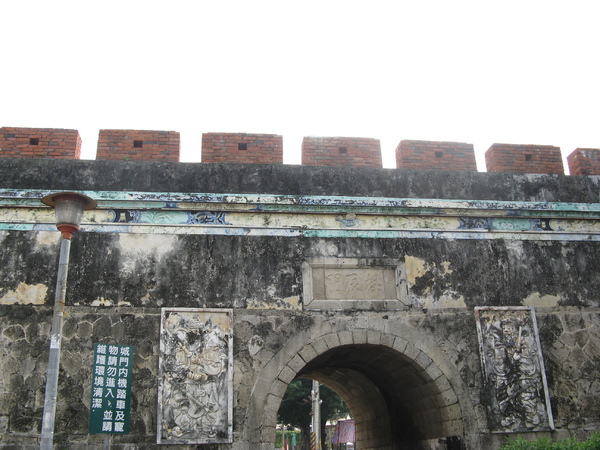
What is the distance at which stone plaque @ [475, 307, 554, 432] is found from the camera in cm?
654

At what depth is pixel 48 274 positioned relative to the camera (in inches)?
254

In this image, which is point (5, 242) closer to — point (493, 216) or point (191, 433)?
point (191, 433)

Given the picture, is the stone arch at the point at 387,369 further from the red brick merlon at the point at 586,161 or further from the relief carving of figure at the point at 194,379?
the red brick merlon at the point at 586,161

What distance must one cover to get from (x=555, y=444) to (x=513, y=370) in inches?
45.8

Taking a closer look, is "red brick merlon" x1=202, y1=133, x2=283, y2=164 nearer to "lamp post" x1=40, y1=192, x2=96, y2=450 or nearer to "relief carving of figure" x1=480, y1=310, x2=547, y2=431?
"lamp post" x1=40, y1=192, x2=96, y2=450

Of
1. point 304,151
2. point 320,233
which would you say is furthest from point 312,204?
point 304,151

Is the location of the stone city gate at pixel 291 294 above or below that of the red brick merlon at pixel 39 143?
below

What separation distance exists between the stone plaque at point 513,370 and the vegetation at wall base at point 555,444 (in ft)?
1.02

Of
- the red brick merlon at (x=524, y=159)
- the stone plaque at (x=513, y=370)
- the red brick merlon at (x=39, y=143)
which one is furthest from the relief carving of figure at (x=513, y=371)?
the red brick merlon at (x=39, y=143)

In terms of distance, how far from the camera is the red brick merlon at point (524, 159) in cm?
780

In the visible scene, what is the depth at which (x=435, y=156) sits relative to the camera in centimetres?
775

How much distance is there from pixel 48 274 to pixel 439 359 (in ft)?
14.0

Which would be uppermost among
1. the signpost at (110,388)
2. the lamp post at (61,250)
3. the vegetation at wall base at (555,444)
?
the lamp post at (61,250)

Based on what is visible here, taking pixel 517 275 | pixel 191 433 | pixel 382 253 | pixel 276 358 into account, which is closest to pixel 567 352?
pixel 517 275
